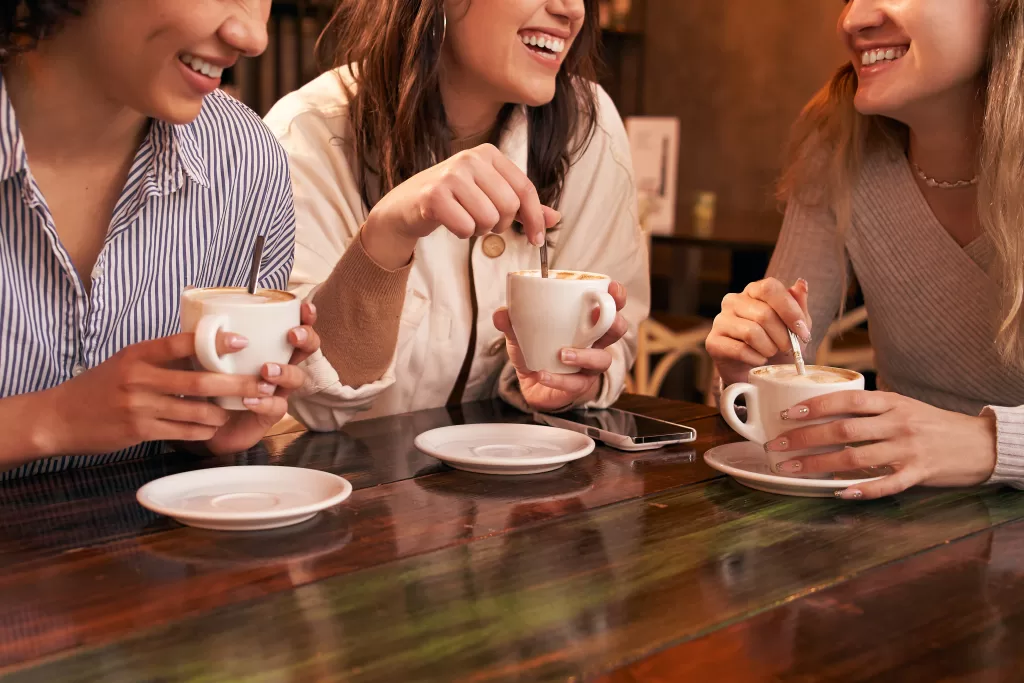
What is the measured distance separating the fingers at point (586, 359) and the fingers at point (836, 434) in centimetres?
25

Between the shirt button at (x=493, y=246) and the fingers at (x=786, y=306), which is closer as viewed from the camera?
the fingers at (x=786, y=306)

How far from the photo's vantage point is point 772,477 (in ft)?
3.59

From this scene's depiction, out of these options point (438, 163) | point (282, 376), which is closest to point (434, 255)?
point (438, 163)

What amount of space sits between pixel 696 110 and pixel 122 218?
4.94 metres

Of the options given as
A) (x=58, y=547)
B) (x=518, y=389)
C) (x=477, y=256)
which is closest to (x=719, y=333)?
(x=518, y=389)

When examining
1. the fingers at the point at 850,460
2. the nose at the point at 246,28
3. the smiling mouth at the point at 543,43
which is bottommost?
the fingers at the point at 850,460

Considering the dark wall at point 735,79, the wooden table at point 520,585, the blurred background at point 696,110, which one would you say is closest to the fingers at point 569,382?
the wooden table at point 520,585

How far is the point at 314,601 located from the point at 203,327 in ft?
0.94

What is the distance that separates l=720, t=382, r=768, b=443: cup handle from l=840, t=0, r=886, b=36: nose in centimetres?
78

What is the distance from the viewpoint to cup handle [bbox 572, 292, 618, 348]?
3.87ft

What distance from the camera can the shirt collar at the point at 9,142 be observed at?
3.67 ft

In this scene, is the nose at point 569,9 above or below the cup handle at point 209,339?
above

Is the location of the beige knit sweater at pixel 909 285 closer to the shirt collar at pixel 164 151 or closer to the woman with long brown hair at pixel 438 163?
the woman with long brown hair at pixel 438 163

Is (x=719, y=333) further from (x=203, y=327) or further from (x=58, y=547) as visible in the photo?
(x=58, y=547)
